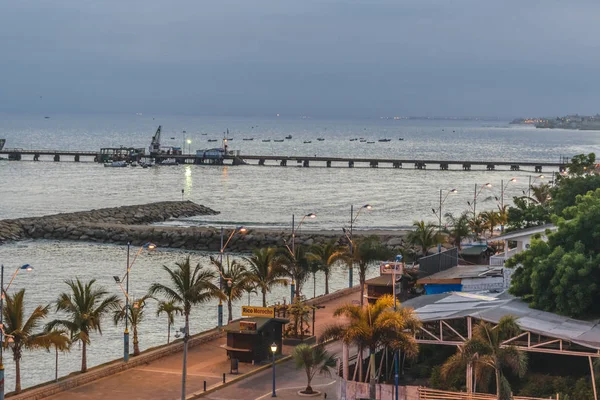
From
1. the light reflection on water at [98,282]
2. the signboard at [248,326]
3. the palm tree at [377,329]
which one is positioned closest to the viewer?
the palm tree at [377,329]

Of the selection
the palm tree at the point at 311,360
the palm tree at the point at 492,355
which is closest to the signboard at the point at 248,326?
the palm tree at the point at 311,360

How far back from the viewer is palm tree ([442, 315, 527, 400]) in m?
28.8

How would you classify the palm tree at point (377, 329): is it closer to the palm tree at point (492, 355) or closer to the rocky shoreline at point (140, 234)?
the palm tree at point (492, 355)

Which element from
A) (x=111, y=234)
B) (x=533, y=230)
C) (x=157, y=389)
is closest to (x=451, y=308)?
(x=157, y=389)

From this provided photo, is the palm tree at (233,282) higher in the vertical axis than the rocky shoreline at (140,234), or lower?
higher

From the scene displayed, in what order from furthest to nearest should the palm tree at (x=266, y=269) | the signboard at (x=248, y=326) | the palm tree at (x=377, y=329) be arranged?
the palm tree at (x=266, y=269) → the signboard at (x=248, y=326) → the palm tree at (x=377, y=329)

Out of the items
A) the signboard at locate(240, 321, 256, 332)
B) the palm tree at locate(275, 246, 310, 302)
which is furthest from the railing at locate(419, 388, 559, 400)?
the palm tree at locate(275, 246, 310, 302)

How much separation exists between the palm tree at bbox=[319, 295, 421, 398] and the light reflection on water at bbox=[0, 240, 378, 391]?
1578cm

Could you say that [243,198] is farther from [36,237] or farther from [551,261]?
[551,261]

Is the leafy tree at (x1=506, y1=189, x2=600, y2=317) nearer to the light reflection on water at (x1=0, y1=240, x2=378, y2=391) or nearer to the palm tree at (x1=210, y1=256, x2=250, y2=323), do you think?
the palm tree at (x1=210, y1=256, x2=250, y2=323)

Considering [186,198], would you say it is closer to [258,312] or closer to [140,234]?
[140,234]

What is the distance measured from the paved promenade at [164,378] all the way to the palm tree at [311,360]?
2.93 m

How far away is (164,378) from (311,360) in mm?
6355

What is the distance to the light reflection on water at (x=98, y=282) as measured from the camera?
4566 cm
